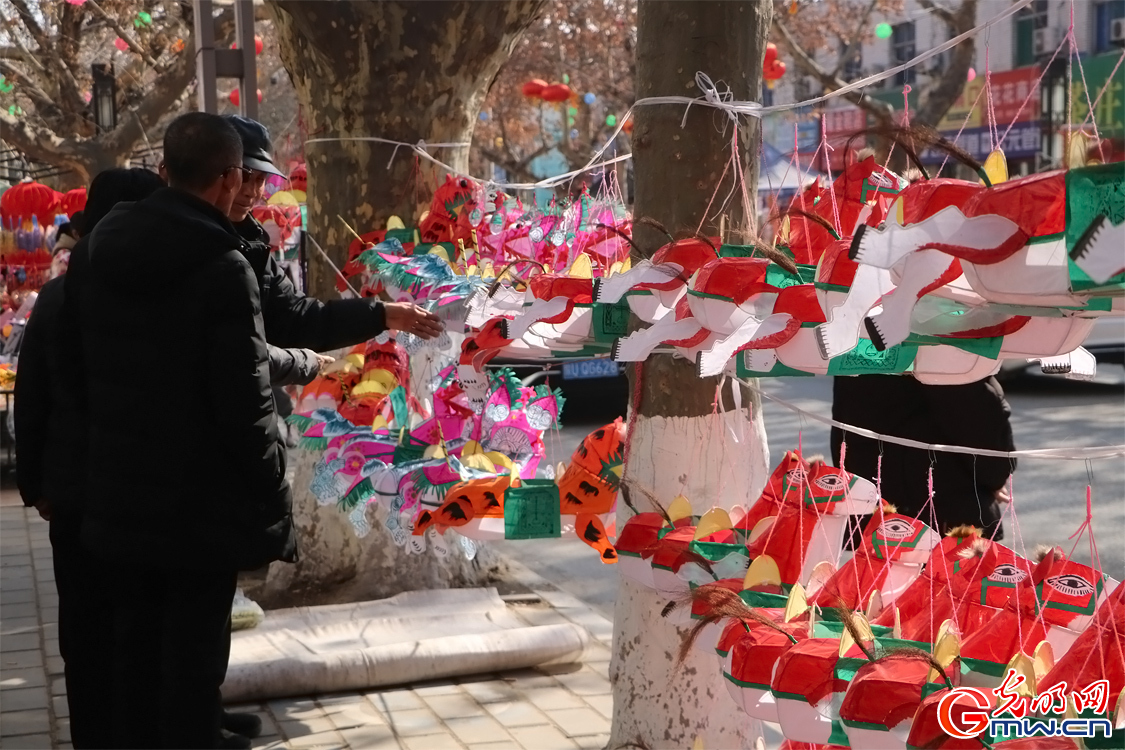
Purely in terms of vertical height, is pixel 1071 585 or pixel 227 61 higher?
pixel 227 61

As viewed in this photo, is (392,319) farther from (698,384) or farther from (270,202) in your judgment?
(270,202)

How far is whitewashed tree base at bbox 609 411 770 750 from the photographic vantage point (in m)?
3.30

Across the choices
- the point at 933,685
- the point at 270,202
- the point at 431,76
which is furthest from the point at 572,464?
the point at 270,202

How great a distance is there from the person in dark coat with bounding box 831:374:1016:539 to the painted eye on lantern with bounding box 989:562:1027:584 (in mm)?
1525

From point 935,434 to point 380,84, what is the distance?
2.83 m

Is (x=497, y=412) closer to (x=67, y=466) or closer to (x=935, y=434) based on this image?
(x=67, y=466)

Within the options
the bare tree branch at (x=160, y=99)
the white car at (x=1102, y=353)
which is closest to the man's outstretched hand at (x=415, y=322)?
the bare tree branch at (x=160, y=99)

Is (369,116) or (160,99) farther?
(160,99)

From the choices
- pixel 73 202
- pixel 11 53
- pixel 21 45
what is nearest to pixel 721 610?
pixel 73 202

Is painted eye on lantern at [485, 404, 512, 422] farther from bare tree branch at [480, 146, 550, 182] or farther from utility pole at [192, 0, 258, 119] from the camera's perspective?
bare tree branch at [480, 146, 550, 182]

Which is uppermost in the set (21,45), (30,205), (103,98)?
(21,45)

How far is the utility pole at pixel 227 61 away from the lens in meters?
5.25

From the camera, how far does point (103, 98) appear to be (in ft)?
38.9

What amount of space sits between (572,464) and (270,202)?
2963 millimetres
